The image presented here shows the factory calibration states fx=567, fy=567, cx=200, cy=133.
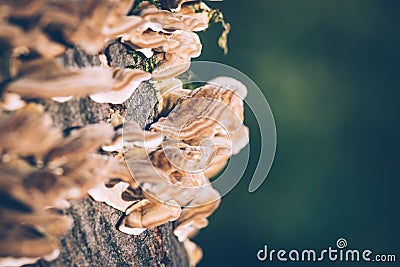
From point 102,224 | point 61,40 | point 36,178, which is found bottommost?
point 102,224

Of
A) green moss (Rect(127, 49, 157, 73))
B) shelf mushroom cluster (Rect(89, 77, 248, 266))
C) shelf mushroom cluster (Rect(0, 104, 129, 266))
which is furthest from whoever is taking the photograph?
green moss (Rect(127, 49, 157, 73))

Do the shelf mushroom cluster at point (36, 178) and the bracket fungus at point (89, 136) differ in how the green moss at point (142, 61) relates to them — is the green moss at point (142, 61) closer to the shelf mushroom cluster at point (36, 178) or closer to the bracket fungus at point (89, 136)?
the bracket fungus at point (89, 136)

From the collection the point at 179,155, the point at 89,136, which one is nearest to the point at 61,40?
the point at 89,136

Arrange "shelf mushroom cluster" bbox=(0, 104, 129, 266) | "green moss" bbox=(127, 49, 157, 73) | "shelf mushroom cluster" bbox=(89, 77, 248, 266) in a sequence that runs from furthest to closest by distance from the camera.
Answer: "green moss" bbox=(127, 49, 157, 73), "shelf mushroom cluster" bbox=(89, 77, 248, 266), "shelf mushroom cluster" bbox=(0, 104, 129, 266)

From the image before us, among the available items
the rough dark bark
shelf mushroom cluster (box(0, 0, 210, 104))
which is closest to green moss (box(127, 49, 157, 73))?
the rough dark bark

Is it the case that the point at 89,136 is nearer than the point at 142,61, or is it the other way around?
the point at 89,136

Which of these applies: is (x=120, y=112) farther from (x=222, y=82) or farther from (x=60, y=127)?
(x=222, y=82)

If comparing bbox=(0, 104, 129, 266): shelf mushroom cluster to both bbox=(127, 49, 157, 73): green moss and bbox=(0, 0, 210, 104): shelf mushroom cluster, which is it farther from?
bbox=(127, 49, 157, 73): green moss

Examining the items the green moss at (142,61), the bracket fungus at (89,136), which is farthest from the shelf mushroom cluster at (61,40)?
the green moss at (142,61)

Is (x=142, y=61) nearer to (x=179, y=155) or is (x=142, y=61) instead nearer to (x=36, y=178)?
(x=179, y=155)

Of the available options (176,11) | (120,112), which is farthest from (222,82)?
(120,112)
